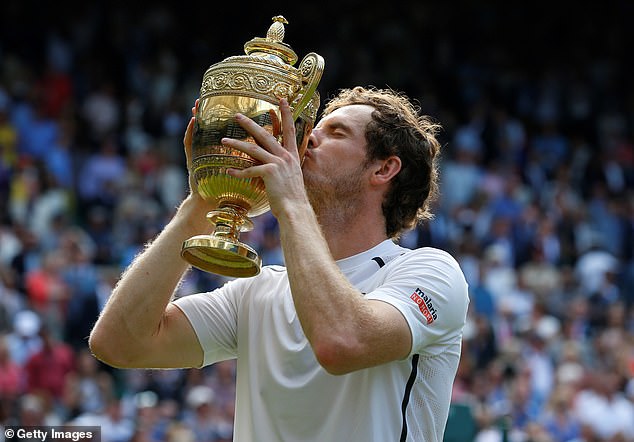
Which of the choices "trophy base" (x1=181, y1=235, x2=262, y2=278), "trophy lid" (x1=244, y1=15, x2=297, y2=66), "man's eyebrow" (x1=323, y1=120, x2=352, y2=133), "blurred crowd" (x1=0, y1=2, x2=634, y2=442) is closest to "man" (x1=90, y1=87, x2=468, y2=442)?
"man's eyebrow" (x1=323, y1=120, x2=352, y2=133)

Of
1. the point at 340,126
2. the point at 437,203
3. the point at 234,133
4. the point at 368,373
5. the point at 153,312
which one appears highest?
the point at 437,203

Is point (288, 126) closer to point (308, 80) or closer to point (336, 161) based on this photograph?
point (308, 80)

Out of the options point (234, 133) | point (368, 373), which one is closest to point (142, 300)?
point (234, 133)

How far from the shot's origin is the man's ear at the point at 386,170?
4043mm

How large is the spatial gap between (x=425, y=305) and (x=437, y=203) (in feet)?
35.2

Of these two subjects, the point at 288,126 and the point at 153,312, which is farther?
the point at 153,312

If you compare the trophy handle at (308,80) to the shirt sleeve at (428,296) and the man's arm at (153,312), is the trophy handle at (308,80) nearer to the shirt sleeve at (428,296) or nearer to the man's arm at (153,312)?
the man's arm at (153,312)

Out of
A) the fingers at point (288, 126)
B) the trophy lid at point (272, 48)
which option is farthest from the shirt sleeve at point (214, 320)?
the trophy lid at point (272, 48)

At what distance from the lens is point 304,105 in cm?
364

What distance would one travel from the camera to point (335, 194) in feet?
13.0

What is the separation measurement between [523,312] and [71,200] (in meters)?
5.07

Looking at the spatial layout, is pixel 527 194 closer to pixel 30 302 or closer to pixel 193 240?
pixel 30 302

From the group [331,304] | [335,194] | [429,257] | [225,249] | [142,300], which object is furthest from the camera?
[335,194]

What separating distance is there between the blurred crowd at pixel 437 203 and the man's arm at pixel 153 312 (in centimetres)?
180
